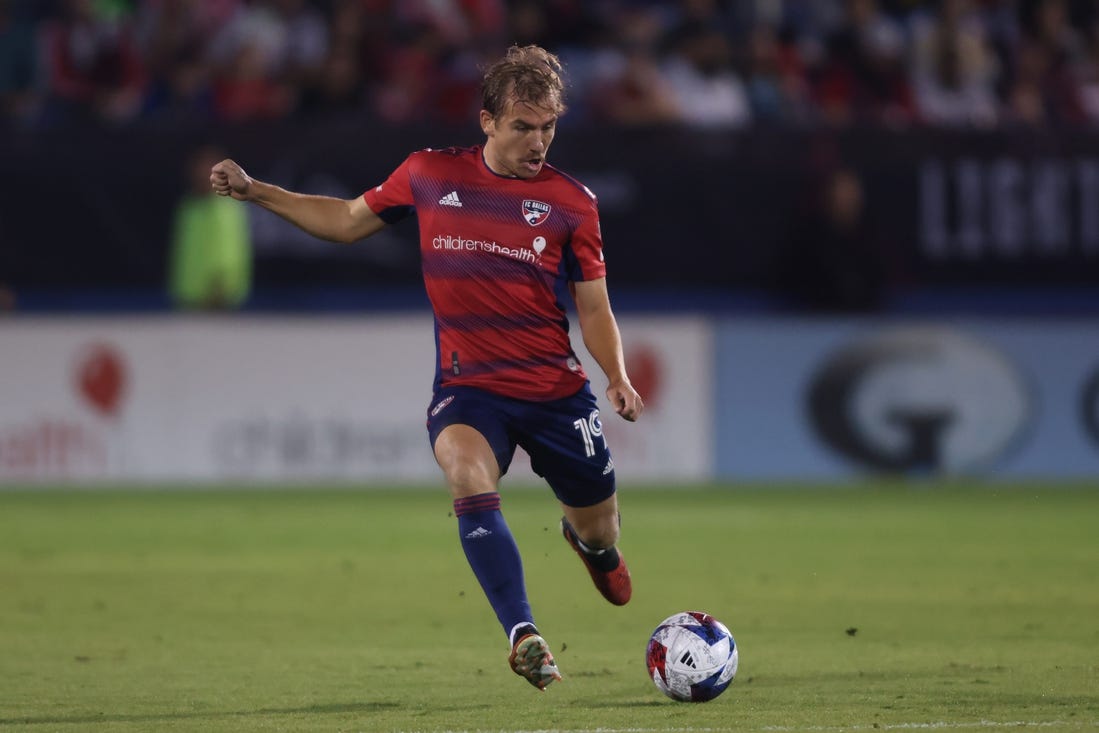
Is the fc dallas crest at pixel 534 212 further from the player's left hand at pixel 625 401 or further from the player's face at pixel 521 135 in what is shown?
the player's left hand at pixel 625 401

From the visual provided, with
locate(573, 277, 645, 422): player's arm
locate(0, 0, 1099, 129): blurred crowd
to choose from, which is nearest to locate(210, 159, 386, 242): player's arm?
locate(573, 277, 645, 422): player's arm

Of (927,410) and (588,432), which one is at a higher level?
(927,410)

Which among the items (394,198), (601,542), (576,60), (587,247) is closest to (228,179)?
(394,198)

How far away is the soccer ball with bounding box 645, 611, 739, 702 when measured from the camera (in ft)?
21.8

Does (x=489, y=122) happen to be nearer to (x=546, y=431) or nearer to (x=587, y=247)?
(x=587, y=247)

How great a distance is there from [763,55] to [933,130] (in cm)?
182

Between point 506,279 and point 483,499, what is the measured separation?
83 centimetres

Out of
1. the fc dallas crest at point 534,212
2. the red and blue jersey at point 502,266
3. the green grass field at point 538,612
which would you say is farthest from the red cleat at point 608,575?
the fc dallas crest at point 534,212

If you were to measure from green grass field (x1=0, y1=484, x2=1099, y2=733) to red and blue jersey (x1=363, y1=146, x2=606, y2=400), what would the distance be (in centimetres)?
115

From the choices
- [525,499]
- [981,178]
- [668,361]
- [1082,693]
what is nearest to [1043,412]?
[981,178]

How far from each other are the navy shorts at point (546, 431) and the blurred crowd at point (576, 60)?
946 cm

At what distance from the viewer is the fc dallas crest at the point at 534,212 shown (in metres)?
7.14

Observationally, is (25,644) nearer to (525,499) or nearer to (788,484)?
(525,499)

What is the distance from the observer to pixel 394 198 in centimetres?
740
